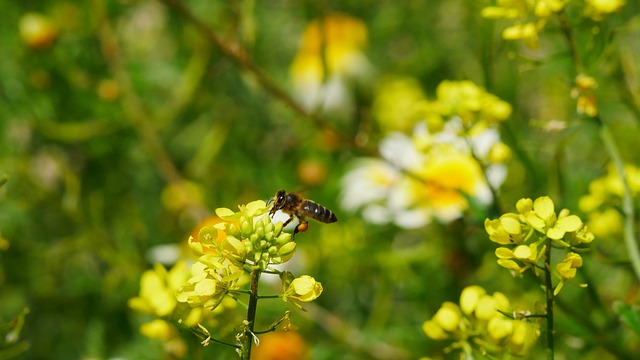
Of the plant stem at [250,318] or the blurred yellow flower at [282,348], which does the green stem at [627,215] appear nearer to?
the plant stem at [250,318]

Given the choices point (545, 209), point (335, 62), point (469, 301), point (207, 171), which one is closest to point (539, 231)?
point (545, 209)

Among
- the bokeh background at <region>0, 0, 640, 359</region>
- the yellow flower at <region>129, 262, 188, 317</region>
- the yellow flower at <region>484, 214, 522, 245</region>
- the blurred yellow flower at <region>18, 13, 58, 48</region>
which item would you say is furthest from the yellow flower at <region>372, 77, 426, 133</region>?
the yellow flower at <region>484, 214, 522, 245</region>

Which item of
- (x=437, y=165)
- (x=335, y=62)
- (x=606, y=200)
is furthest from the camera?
(x=335, y=62)

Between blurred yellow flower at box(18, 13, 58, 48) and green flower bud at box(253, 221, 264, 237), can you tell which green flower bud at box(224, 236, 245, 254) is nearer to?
green flower bud at box(253, 221, 264, 237)

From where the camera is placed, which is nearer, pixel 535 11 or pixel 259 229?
pixel 259 229

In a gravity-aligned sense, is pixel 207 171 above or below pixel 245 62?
below

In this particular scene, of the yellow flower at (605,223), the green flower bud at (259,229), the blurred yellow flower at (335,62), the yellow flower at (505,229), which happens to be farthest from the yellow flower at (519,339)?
the blurred yellow flower at (335,62)

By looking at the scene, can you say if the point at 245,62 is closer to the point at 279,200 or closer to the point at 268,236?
the point at 279,200
